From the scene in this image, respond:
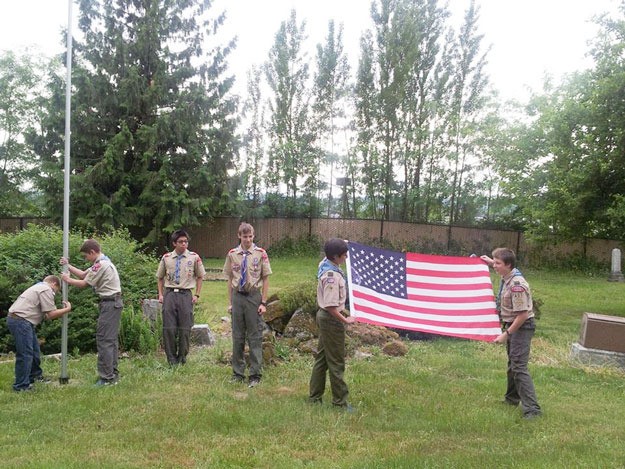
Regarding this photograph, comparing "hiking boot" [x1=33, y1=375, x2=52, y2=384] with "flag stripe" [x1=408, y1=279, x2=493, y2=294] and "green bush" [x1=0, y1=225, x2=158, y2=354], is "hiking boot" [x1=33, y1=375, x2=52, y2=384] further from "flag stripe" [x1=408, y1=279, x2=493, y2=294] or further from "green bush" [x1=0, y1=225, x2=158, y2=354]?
"flag stripe" [x1=408, y1=279, x2=493, y2=294]

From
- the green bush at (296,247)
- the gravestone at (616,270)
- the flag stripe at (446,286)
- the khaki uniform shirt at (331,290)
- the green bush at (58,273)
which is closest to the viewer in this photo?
the khaki uniform shirt at (331,290)

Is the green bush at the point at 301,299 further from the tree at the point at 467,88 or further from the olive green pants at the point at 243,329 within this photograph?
the tree at the point at 467,88

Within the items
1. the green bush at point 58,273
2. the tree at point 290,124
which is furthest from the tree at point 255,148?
the green bush at point 58,273

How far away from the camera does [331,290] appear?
213 inches

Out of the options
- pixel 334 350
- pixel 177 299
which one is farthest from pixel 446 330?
pixel 177 299

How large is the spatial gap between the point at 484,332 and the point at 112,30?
Answer: 21.4m

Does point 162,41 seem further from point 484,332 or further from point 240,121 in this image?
point 484,332

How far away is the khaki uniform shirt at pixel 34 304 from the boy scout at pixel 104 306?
11.3 inches

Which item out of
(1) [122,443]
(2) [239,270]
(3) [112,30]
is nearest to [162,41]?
(3) [112,30]

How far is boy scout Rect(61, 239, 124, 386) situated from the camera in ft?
20.8

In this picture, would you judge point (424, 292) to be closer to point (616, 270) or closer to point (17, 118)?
point (616, 270)

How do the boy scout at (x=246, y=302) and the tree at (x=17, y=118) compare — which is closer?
the boy scout at (x=246, y=302)

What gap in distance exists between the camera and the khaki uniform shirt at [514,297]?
5.41 meters

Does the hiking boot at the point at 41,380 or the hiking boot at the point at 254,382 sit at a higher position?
the hiking boot at the point at 254,382
